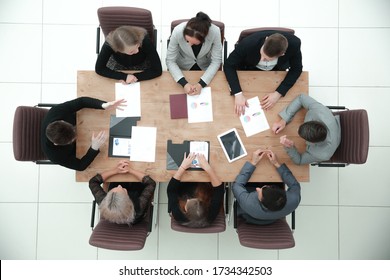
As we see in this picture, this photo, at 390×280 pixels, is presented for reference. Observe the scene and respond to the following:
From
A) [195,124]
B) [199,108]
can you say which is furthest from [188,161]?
[199,108]

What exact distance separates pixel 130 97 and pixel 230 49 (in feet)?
4.68

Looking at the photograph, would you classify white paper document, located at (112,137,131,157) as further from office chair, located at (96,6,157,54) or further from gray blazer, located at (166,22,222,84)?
office chair, located at (96,6,157,54)

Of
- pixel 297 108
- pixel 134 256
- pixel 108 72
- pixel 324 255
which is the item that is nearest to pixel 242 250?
pixel 324 255

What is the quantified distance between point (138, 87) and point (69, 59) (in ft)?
4.46

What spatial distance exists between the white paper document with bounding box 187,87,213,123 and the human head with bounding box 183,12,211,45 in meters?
0.45

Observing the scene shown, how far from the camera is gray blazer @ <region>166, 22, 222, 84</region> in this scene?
253cm

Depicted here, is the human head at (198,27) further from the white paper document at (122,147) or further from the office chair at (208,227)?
the office chair at (208,227)

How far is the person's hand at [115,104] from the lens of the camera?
8.08 ft

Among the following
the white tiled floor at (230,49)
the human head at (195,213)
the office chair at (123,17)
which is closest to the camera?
the human head at (195,213)

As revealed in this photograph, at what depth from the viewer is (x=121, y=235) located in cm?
252

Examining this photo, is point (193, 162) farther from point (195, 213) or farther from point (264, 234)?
point (264, 234)

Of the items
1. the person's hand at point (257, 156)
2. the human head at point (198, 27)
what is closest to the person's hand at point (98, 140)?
the human head at point (198, 27)

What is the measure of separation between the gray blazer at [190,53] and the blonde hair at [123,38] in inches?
11.5

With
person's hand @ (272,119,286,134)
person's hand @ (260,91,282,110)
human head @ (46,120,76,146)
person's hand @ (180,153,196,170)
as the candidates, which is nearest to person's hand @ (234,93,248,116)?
person's hand @ (260,91,282,110)
